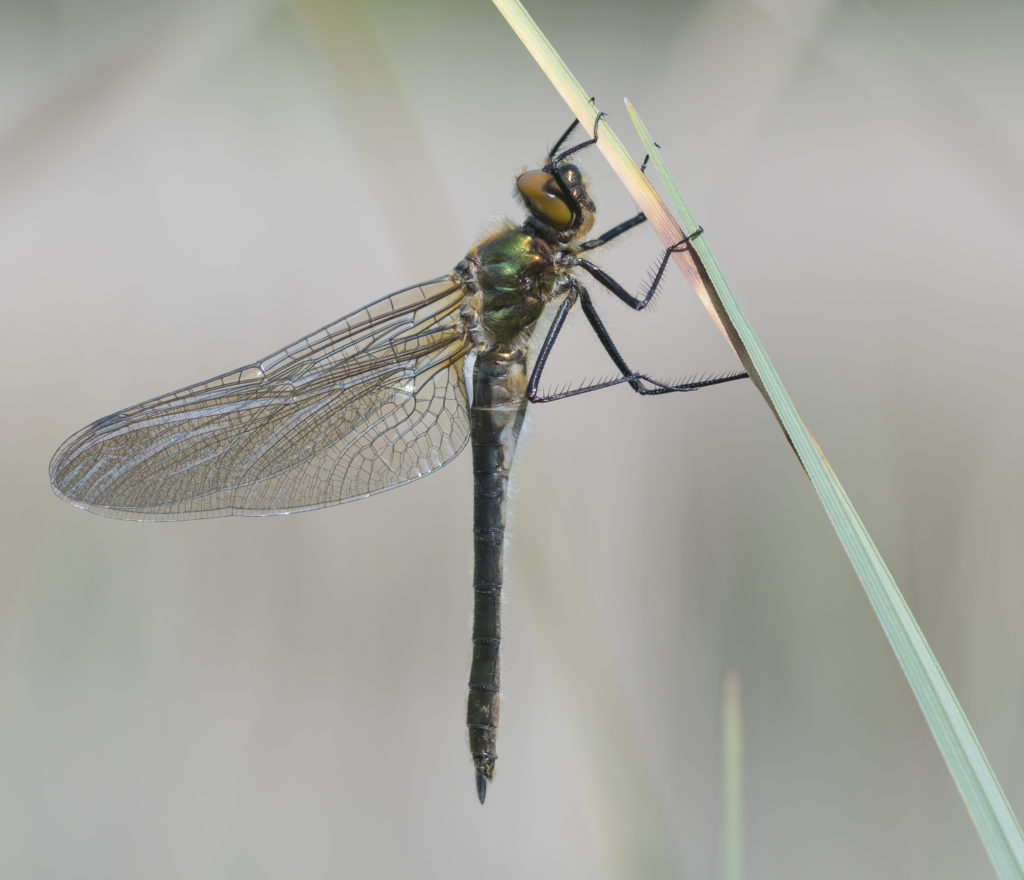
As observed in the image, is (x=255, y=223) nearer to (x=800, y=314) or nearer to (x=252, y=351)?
(x=252, y=351)

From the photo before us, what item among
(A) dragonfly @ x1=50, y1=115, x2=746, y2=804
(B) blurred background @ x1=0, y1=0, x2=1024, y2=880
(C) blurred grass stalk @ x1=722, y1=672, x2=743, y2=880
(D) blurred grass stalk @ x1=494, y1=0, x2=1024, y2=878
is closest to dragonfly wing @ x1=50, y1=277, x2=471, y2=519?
(A) dragonfly @ x1=50, y1=115, x2=746, y2=804

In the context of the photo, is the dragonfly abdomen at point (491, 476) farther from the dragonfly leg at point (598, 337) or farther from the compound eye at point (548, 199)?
the compound eye at point (548, 199)

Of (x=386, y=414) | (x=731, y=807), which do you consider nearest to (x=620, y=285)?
(x=386, y=414)

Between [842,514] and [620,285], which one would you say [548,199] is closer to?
[620,285]

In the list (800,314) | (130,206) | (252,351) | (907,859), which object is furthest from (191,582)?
→ (800,314)

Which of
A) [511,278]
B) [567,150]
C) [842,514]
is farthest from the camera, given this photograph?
[511,278]

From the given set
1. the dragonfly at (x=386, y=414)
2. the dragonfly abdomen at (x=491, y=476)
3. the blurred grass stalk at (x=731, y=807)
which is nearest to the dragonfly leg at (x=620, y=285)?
the dragonfly at (x=386, y=414)
